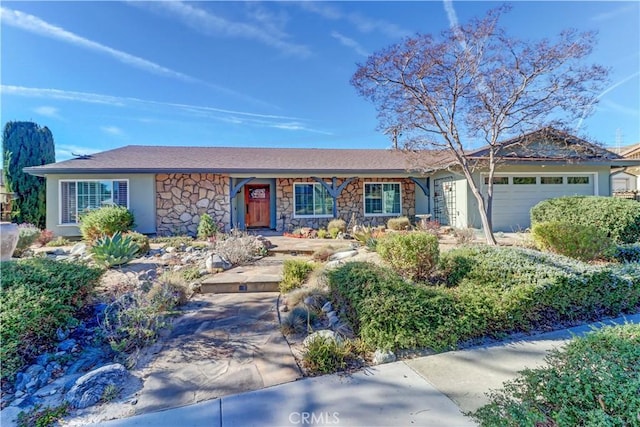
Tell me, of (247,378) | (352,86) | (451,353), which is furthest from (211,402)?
(352,86)

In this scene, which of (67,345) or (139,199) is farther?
(139,199)

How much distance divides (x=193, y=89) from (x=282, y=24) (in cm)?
531

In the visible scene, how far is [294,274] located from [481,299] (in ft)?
9.86

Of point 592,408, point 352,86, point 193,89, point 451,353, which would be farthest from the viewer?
point 193,89

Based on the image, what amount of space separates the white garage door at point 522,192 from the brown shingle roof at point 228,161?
3.75 meters

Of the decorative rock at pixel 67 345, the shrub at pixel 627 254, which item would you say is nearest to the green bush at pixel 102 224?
the decorative rock at pixel 67 345

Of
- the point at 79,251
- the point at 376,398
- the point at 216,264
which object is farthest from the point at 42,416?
the point at 79,251

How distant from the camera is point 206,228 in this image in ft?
34.7

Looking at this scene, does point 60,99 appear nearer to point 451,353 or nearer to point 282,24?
point 282,24

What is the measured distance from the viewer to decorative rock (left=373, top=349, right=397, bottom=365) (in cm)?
297

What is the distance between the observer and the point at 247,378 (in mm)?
2711

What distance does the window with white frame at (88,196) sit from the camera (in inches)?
422

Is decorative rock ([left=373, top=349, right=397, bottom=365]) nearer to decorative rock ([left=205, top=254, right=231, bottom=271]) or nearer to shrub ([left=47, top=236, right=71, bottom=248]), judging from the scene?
decorative rock ([left=205, top=254, right=231, bottom=271])

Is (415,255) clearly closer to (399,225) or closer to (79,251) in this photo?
(399,225)
